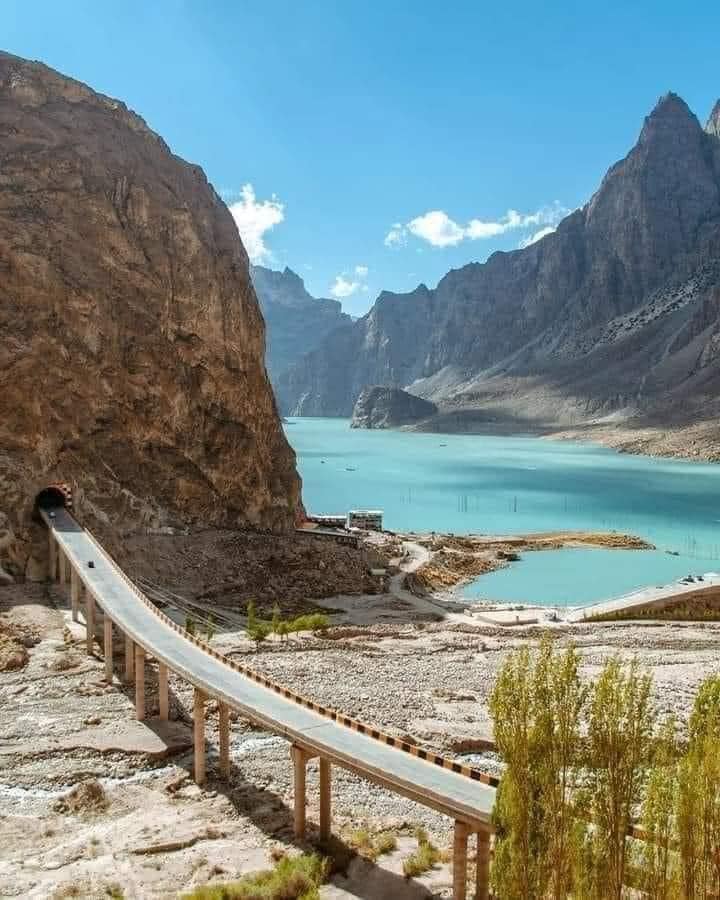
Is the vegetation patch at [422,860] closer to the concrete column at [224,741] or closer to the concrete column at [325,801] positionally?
the concrete column at [325,801]

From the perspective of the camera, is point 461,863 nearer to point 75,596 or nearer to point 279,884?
point 279,884

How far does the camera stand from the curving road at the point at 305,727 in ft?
46.0

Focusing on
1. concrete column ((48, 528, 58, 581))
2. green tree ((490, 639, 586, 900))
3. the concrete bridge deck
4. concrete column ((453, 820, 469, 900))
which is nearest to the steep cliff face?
concrete column ((48, 528, 58, 581))

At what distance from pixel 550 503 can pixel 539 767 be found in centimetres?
10116

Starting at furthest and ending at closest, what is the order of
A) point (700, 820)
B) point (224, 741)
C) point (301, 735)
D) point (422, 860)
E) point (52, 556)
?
1. point (52, 556)
2. point (224, 741)
3. point (301, 735)
4. point (422, 860)
5. point (700, 820)

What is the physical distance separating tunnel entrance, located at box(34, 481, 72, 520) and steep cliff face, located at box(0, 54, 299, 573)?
71 cm

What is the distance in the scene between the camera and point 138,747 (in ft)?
71.5

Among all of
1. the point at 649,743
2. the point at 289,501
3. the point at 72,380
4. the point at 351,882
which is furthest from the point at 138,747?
the point at 289,501

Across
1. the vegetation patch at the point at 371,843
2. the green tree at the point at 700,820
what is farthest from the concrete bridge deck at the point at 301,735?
the green tree at the point at 700,820

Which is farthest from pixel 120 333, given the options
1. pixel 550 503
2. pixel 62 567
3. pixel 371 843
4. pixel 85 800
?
pixel 550 503

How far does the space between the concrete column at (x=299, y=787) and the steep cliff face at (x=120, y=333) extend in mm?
29153

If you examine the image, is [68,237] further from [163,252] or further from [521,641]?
[521,641]

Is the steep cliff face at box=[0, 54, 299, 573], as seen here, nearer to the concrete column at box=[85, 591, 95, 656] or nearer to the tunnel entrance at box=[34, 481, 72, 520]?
the tunnel entrance at box=[34, 481, 72, 520]

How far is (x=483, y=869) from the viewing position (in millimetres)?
13312
